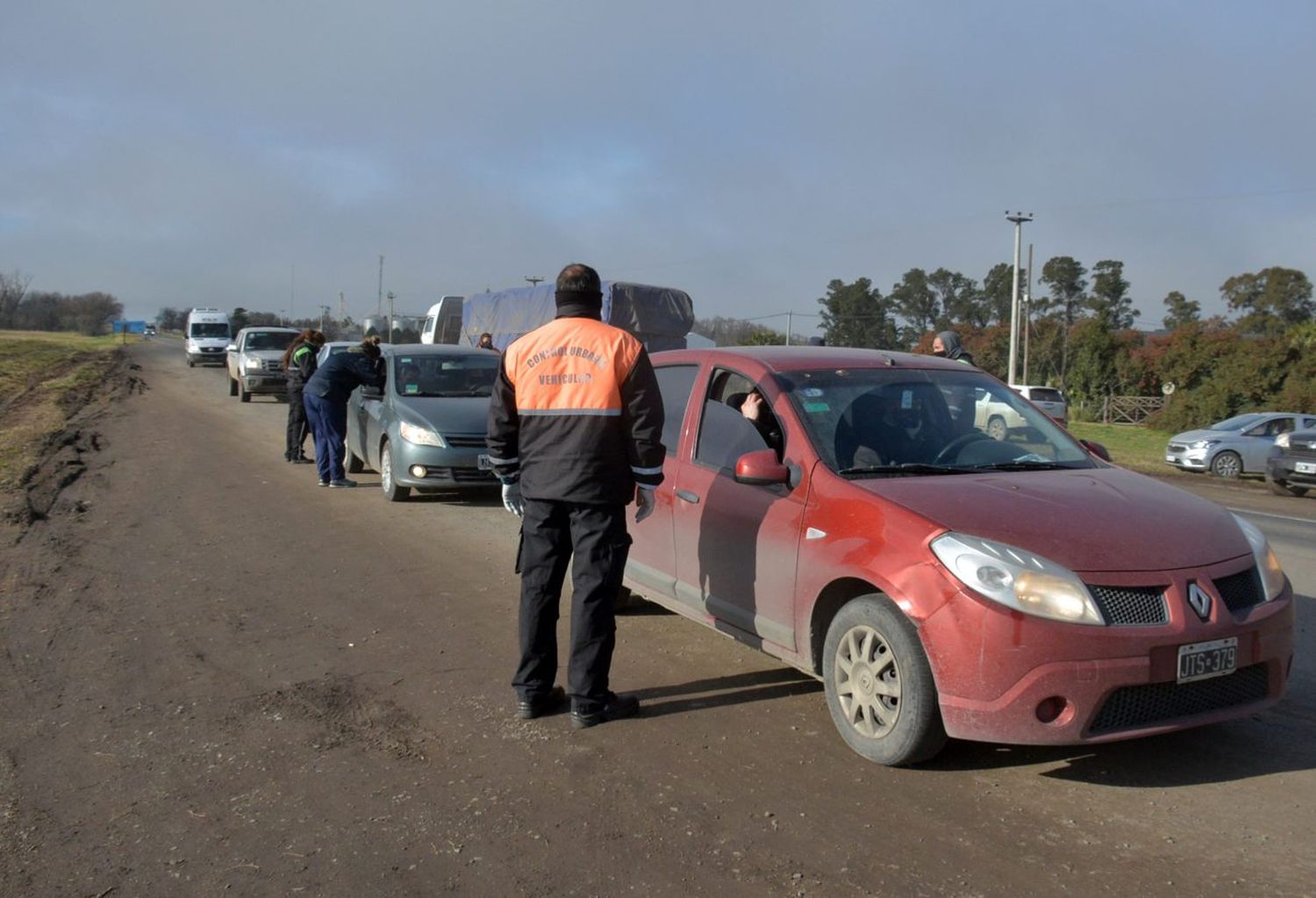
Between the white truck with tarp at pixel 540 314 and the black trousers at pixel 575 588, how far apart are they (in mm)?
9969

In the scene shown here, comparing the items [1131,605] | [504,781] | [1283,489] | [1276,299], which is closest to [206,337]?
[1283,489]

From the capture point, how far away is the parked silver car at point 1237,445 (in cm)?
2103

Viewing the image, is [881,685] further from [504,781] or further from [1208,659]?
[504,781]

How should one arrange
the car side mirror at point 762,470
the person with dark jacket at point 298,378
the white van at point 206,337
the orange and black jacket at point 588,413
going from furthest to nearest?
the white van at point 206,337, the person with dark jacket at point 298,378, the car side mirror at point 762,470, the orange and black jacket at point 588,413

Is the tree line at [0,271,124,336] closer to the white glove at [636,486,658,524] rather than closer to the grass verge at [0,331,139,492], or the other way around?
the grass verge at [0,331,139,492]

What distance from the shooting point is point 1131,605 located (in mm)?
3820

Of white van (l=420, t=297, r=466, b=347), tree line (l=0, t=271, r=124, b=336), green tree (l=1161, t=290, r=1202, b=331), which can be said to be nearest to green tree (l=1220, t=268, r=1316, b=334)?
green tree (l=1161, t=290, r=1202, b=331)

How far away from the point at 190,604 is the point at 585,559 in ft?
11.6

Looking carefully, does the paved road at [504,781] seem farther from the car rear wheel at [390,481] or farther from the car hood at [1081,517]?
the car rear wheel at [390,481]

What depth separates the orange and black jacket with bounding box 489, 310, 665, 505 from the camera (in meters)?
4.58

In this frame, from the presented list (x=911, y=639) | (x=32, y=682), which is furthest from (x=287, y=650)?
(x=911, y=639)

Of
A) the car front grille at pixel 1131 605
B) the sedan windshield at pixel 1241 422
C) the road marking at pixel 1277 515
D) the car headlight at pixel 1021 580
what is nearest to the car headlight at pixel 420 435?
the car headlight at pixel 1021 580

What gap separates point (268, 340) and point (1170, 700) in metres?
26.3

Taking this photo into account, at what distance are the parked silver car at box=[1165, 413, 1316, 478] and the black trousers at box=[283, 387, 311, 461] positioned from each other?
56.7 ft
